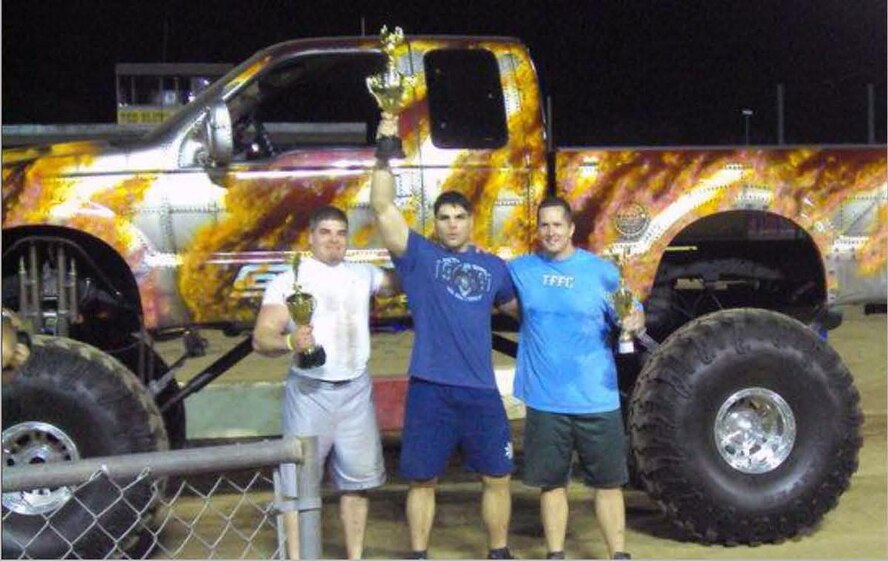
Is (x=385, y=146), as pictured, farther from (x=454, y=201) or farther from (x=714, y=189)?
(x=714, y=189)

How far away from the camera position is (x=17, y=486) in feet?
9.33

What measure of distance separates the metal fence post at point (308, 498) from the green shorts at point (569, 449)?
2.91m

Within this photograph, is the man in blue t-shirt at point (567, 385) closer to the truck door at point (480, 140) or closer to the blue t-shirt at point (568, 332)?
the blue t-shirt at point (568, 332)

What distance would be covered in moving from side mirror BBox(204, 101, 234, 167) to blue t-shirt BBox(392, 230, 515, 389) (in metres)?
1.12

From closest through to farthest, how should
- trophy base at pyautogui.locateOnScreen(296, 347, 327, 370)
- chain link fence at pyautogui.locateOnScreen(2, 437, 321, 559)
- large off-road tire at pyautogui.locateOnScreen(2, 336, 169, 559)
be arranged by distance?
chain link fence at pyautogui.locateOnScreen(2, 437, 321, 559), trophy base at pyautogui.locateOnScreen(296, 347, 327, 370), large off-road tire at pyautogui.locateOnScreen(2, 336, 169, 559)

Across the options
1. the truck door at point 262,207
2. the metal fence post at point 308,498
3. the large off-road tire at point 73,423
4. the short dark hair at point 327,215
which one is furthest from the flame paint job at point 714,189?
the metal fence post at point 308,498

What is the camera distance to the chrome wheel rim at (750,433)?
6711mm

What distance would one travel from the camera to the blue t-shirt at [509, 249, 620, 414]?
231 inches

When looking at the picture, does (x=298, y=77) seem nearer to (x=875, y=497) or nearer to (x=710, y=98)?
(x=875, y=497)

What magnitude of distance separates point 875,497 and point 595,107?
11.4m

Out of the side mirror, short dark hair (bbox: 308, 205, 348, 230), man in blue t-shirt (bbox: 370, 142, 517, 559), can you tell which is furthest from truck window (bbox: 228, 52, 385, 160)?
man in blue t-shirt (bbox: 370, 142, 517, 559)

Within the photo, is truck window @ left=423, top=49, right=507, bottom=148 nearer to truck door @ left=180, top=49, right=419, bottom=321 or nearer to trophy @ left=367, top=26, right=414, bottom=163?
truck door @ left=180, top=49, right=419, bottom=321

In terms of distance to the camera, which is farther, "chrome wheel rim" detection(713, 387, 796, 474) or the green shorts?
"chrome wheel rim" detection(713, 387, 796, 474)

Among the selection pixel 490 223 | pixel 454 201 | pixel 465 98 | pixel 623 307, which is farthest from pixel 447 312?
pixel 465 98
